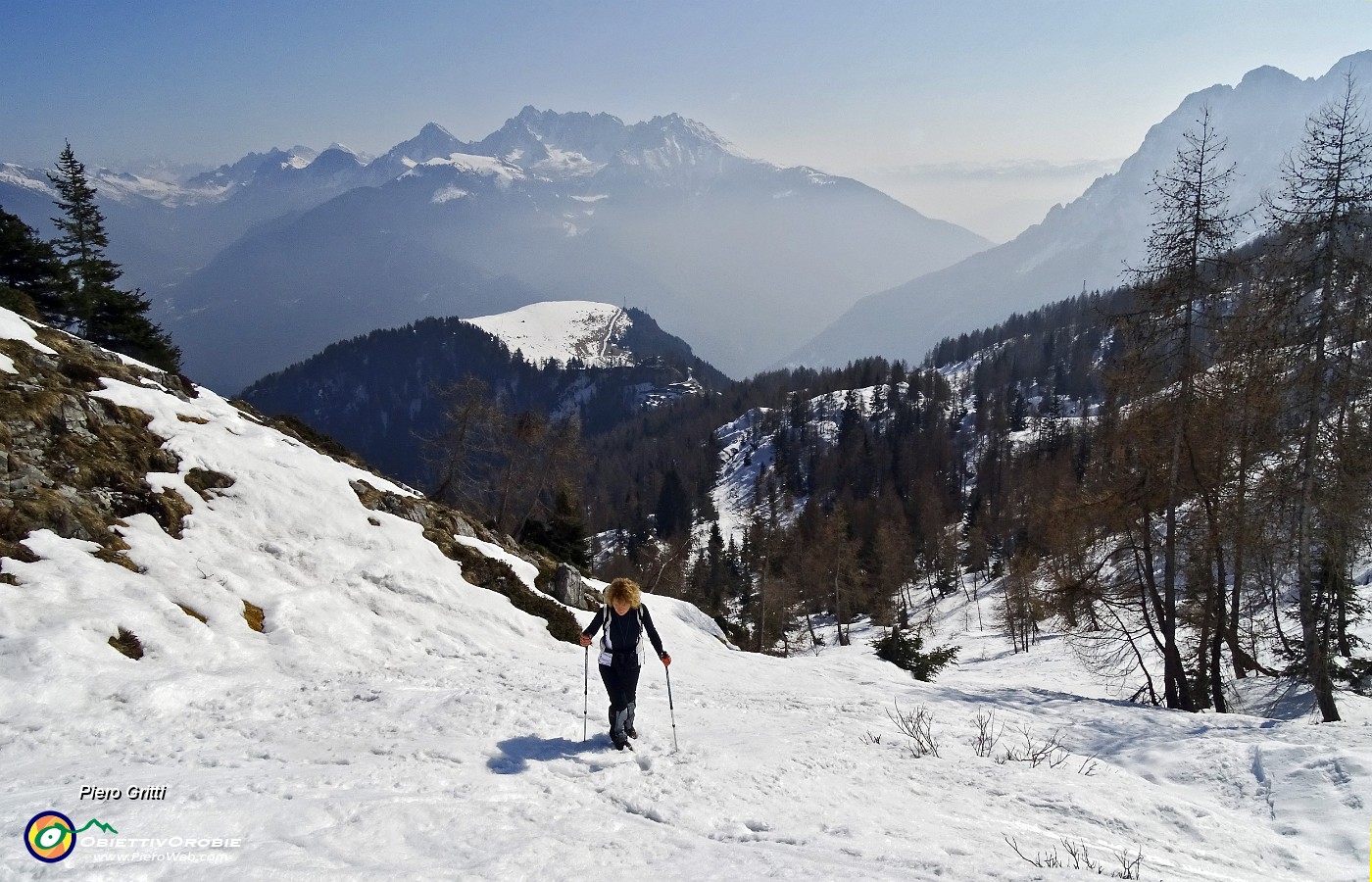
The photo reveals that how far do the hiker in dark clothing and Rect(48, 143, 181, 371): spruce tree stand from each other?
36.4m

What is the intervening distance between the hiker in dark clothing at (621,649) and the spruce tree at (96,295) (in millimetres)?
36406

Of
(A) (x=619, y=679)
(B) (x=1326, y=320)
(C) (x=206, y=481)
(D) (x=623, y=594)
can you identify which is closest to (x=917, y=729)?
(A) (x=619, y=679)

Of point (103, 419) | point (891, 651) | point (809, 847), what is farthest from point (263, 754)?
point (891, 651)

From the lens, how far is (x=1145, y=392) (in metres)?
15.7

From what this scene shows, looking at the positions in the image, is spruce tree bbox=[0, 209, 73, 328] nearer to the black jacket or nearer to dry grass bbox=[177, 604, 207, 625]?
dry grass bbox=[177, 604, 207, 625]

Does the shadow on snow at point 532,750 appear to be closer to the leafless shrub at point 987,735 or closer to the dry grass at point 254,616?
the leafless shrub at point 987,735

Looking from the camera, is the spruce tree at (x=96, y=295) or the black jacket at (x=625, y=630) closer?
the black jacket at (x=625, y=630)

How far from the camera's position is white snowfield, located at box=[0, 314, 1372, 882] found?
536 centimetres

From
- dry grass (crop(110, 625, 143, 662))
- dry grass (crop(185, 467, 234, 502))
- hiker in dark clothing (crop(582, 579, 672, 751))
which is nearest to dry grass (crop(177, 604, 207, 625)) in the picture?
dry grass (crop(110, 625, 143, 662))

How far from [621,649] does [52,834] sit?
5315 mm

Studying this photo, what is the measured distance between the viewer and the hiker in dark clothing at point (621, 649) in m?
8.29

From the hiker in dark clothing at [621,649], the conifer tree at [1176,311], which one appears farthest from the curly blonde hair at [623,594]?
the conifer tree at [1176,311]

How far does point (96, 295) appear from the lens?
3500 cm

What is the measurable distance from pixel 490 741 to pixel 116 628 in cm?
623
